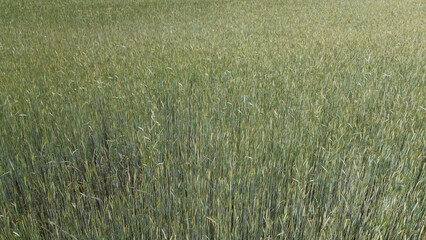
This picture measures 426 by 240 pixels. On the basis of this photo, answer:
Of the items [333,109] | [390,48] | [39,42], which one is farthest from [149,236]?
[39,42]

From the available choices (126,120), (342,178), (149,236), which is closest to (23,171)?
(126,120)

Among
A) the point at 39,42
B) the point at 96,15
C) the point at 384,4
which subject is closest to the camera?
the point at 39,42

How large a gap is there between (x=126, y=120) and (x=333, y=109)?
4.59 ft

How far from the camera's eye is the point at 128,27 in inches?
248

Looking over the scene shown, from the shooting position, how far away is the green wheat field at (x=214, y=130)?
1.50 m

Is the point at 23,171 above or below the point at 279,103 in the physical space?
below

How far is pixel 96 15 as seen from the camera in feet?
25.2

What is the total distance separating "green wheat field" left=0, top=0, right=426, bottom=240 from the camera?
59.2 inches

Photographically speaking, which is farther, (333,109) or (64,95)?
(64,95)

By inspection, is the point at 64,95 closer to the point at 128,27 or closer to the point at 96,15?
the point at 128,27

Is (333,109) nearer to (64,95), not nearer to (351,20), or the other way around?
(64,95)

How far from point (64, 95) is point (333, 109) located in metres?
1.98

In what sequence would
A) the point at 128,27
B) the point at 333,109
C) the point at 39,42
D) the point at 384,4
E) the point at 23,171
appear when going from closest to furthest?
the point at 23,171 → the point at 333,109 → the point at 39,42 → the point at 128,27 → the point at 384,4

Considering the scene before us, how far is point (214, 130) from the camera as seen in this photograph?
2227mm
